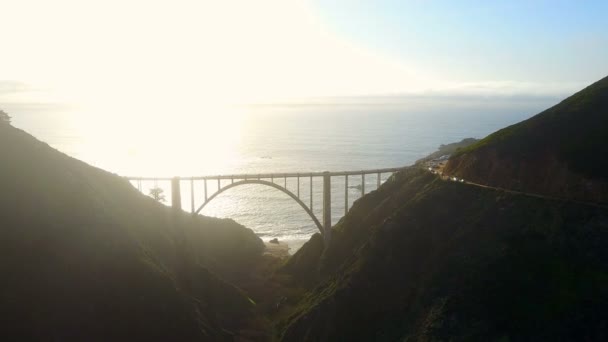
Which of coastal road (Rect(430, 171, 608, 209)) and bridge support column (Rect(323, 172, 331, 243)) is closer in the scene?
coastal road (Rect(430, 171, 608, 209))

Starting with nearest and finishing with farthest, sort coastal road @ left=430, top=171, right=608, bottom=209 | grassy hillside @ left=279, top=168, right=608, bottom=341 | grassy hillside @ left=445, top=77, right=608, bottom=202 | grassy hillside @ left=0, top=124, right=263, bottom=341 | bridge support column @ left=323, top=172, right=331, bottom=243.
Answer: grassy hillside @ left=279, top=168, right=608, bottom=341 < grassy hillside @ left=0, top=124, right=263, bottom=341 < coastal road @ left=430, top=171, right=608, bottom=209 < grassy hillside @ left=445, top=77, right=608, bottom=202 < bridge support column @ left=323, top=172, right=331, bottom=243

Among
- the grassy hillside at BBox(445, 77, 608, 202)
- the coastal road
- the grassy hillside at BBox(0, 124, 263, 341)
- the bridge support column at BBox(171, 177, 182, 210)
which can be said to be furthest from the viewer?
the bridge support column at BBox(171, 177, 182, 210)

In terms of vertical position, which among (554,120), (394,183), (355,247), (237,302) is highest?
(554,120)

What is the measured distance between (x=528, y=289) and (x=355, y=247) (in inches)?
913

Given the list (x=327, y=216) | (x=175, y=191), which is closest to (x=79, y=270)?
(x=175, y=191)

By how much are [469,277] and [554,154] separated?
54.8ft

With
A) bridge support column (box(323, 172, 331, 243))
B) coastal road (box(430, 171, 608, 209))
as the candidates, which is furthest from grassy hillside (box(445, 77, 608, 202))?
bridge support column (box(323, 172, 331, 243))

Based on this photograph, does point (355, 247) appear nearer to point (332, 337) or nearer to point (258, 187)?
point (332, 337)

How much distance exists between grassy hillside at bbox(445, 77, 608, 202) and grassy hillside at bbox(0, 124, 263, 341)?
29.6m

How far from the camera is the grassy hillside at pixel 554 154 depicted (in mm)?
43312

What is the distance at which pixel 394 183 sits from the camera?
62906mm

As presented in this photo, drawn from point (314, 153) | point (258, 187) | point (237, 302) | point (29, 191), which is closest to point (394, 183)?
point (237, 302)

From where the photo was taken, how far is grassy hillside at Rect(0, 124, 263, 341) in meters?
34.7

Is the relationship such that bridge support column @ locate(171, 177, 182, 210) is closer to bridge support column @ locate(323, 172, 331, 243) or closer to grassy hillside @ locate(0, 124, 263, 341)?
grassy hillside @ locate(0, 124, 263, 341)
